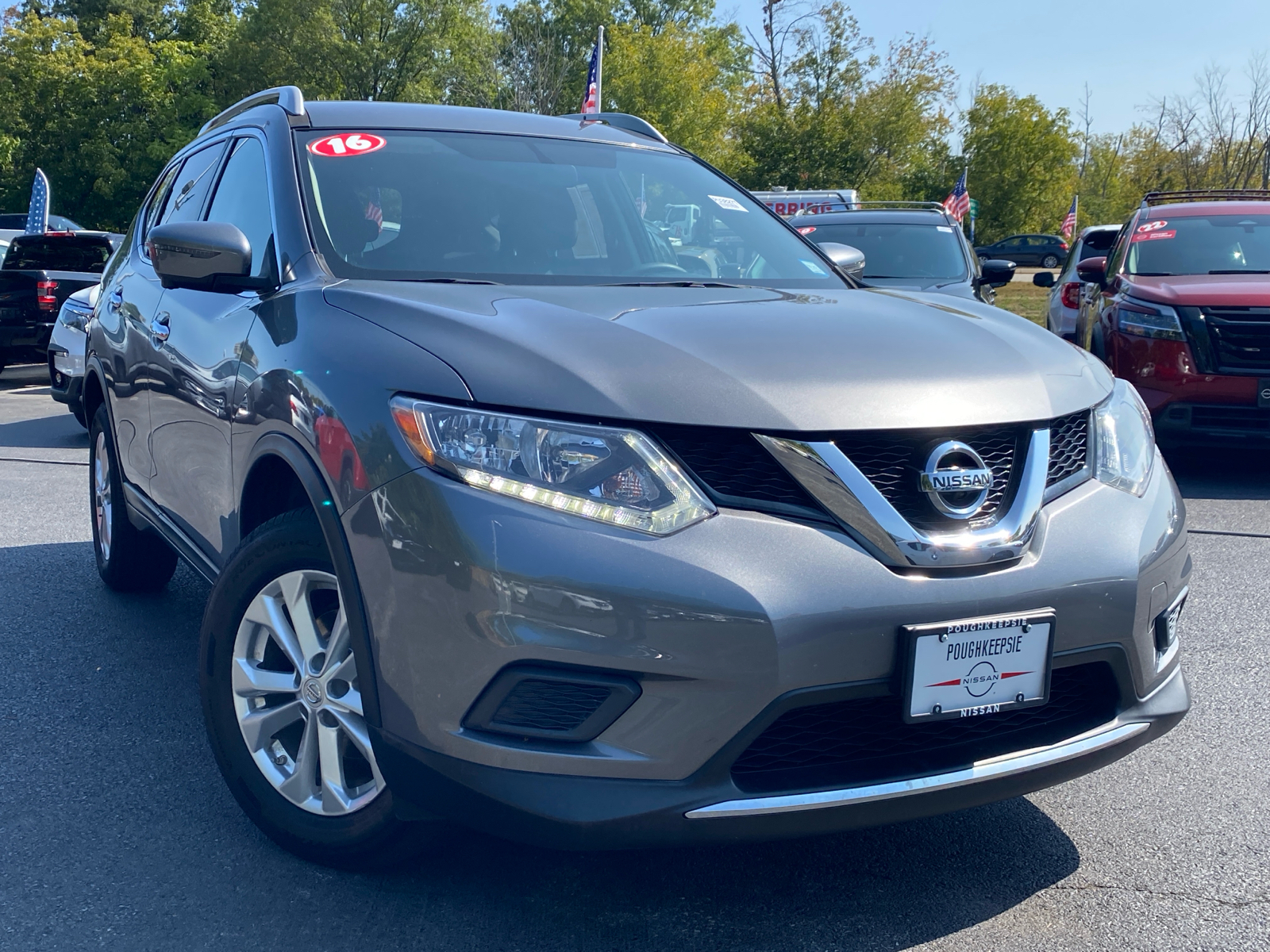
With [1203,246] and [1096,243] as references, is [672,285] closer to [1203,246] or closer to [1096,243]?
Result: [1203,246]

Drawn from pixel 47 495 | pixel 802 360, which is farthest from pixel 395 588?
pixel 47 495

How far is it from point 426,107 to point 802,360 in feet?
6.70

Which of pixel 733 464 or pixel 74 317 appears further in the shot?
pixel 74 317

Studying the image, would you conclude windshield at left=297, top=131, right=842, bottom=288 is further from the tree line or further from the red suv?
the tree line

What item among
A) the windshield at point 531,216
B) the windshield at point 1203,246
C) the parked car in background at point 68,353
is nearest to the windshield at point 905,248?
the windshield at point 1203,246

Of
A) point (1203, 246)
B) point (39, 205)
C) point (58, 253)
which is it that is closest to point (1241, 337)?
point (1203, 246)

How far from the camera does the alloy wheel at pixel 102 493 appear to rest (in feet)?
16.2

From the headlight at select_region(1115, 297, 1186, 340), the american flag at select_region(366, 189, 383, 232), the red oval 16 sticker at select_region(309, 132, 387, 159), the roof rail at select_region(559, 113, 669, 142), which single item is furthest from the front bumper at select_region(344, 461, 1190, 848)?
the headlight at select_region(1115, 297, 1186, 340)

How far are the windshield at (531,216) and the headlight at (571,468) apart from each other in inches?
37.5

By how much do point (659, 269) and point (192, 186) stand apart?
197cm

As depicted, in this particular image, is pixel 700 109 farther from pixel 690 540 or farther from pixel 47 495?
pixel 690 540

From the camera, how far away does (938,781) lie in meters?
2.24

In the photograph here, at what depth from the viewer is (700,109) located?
157 ft

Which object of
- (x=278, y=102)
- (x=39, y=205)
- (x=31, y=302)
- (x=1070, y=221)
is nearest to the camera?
(x=278, y=102)
